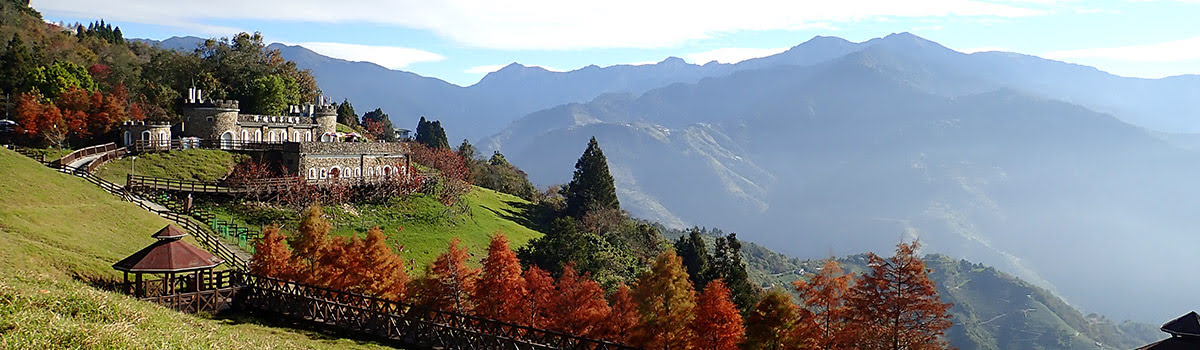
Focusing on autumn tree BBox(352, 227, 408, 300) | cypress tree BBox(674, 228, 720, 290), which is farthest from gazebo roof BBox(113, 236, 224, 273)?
cypress tree BBox(674, 228, 720, 290)

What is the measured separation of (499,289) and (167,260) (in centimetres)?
1194

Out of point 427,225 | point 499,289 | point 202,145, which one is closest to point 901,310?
point 499,289

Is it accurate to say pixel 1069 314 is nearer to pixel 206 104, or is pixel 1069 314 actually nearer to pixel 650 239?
pixel 650 239

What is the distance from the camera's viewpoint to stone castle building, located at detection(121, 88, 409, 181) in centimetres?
5250

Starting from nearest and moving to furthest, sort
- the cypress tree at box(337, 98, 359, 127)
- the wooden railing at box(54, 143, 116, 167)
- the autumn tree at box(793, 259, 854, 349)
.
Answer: the autumn tree at box(793, 259, 854, 349)
the wooden railing at box(54, 143, 116, 167)
the cypress tree at box(337, 98, 359, 127)

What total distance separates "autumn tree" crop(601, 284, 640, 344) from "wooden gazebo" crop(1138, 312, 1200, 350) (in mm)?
15663

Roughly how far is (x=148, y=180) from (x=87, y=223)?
14253 millimetres

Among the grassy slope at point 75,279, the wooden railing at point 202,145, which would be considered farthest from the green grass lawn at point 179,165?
the grassy slope at point 75,279

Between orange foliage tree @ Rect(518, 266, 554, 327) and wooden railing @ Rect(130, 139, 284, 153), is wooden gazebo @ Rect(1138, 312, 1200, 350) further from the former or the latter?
wooden railing @ Rect(130, 139, 284, 153)

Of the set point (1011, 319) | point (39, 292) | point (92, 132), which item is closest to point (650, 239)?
point (92, 132)

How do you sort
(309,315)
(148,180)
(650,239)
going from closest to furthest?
(309,315), (148,180), (650,239)

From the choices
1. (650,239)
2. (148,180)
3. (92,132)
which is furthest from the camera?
(650,239)

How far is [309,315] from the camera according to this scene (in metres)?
25.3

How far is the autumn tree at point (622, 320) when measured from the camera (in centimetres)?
2861
